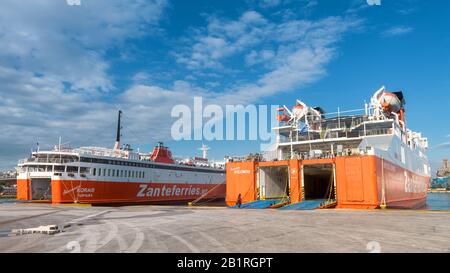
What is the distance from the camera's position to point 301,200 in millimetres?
27984

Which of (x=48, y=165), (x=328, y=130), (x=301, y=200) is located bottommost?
(x=301, y=200)

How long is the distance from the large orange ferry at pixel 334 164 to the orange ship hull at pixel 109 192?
19.7 ft

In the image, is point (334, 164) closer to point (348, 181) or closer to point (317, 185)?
point (348, 181)

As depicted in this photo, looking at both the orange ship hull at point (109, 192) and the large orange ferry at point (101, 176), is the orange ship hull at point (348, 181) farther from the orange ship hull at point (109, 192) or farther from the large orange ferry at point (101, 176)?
the large orange ferry at point (101, 176)

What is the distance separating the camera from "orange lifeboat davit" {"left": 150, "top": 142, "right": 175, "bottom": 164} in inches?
2136

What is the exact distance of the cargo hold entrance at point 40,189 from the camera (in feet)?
139

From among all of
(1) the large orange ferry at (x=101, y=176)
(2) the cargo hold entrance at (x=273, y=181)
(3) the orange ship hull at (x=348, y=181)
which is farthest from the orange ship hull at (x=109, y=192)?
(2) the cargo hold entrance at (x=273, y=181)

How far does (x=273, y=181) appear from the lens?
33125mm

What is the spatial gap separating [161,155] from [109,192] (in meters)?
12.9
